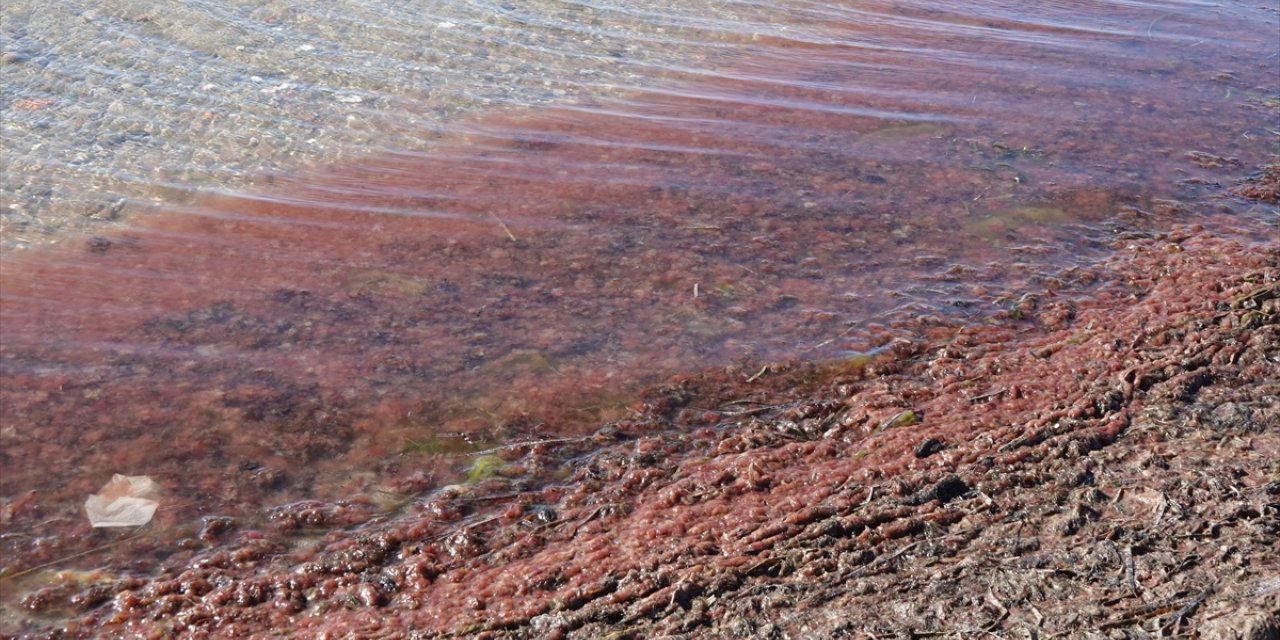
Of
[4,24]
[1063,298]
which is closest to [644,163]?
[1063,298]

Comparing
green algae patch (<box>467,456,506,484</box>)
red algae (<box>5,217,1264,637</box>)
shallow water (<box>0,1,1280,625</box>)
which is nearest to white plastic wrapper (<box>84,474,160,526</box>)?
shallow water (<box>0,1,1280,625</box>)

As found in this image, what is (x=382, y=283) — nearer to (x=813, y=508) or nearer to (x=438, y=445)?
(x=438, y=445)

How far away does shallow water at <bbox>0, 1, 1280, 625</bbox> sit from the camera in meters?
3.86

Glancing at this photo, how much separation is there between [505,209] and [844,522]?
296 centimetres

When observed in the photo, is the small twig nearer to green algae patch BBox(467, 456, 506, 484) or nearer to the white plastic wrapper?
green algae patch BBox(467, 456, 506, 484)

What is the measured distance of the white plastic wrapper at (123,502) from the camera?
131 inches

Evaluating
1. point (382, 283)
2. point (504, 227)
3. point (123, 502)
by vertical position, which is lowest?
point (123, 502)

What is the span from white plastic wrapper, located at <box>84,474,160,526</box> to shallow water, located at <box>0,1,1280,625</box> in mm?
62

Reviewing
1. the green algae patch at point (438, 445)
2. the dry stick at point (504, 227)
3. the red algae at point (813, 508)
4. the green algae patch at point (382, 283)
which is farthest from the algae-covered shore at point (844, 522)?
the dry stick at point (504, 227)

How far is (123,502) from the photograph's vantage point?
11.2 ft

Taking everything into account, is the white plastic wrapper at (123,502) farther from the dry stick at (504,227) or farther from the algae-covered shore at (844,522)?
the dry stick at (504,227)

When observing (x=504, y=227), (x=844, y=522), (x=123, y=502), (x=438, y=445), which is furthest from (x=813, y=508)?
(x=504, y=227)

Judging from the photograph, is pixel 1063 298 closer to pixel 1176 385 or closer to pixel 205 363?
pixel 1176 385

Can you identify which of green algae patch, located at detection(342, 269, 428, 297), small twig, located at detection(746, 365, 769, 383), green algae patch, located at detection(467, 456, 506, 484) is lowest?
green algae patch, located at detection(467, 456, 506, 484)
